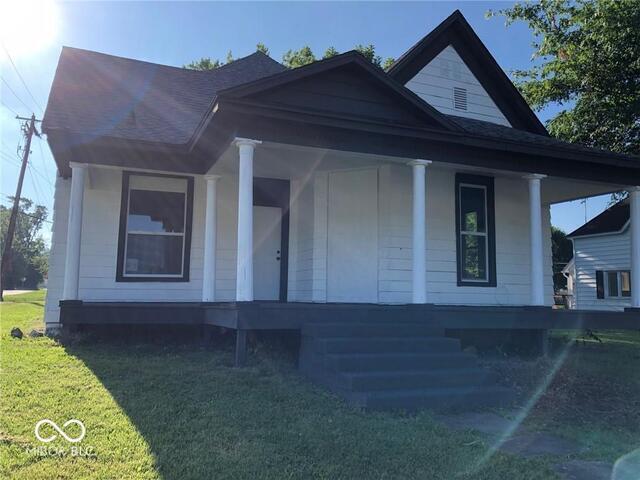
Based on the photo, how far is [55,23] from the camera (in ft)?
31.1

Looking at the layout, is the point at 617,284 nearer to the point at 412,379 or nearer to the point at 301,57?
the point at 301,57

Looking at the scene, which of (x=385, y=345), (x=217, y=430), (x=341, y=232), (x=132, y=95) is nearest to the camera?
(x=217, y=430)

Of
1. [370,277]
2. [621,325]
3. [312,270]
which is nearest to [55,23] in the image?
[312,270]

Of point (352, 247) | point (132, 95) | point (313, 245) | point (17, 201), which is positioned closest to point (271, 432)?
point (313, 245)

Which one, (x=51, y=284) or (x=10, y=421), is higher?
(x=51, y=284)

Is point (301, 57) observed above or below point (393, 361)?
above

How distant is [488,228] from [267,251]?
4.21 m

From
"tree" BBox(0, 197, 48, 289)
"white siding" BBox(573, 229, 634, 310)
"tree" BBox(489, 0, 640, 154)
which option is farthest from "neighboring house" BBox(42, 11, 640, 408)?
"tree" BBox(0, 197, 48, 289)

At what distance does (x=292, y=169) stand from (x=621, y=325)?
6.20m

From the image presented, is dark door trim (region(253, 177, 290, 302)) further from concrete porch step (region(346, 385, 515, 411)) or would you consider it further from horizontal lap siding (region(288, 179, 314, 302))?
concrete porch step (region(346, 385, 515, 411))

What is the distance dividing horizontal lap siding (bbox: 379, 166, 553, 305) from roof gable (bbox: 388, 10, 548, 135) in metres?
1.88

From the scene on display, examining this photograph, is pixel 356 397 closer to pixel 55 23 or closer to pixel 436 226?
pixel 436 226

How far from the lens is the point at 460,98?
10.9 meters

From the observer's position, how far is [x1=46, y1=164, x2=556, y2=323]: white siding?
29.0 ft
